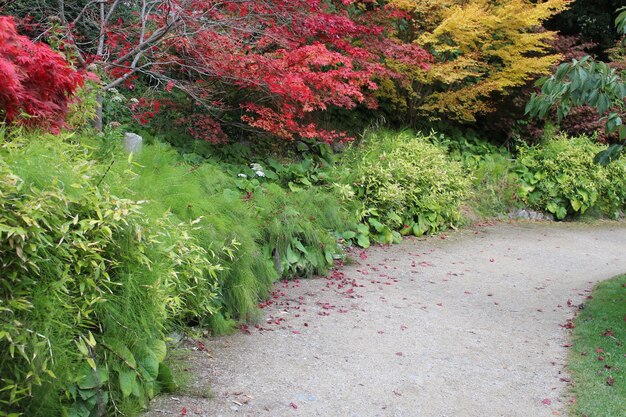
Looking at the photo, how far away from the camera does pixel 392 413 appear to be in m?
3.84

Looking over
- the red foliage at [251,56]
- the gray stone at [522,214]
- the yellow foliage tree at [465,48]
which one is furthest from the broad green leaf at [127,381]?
the gray stone at [522,214]

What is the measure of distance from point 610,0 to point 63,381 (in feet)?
51.5

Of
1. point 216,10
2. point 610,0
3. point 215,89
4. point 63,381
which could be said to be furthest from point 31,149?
point 610,0

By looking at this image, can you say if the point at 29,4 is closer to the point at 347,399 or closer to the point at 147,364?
the point at 147,364

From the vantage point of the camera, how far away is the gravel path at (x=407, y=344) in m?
3.96

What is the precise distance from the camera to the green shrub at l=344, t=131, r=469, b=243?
28.8 feet

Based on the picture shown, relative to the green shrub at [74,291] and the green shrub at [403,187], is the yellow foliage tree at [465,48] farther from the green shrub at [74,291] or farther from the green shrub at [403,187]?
the green shrub at [74,291]

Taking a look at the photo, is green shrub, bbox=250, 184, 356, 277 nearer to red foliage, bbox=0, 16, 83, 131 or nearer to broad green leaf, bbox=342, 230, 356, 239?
broad green leaf, bbox=342, 230, 356, 239

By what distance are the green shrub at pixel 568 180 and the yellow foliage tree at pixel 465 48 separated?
1345 mm

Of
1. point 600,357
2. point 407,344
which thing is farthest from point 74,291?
point 600,357

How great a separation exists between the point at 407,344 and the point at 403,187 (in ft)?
Result: 14.5

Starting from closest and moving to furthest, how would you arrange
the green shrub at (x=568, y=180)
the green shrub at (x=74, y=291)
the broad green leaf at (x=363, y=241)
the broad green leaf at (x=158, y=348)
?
the green shrub at (x=74, y=291) < the broad green leaf at (x=158, y=348) < the broad green leaf at (x=363, y=241) < the green shrub at (x=568, y=180)

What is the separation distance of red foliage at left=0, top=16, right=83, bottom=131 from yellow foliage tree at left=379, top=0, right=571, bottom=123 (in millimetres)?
6565

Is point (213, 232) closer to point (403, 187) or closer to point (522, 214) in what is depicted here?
point (403, 187)
